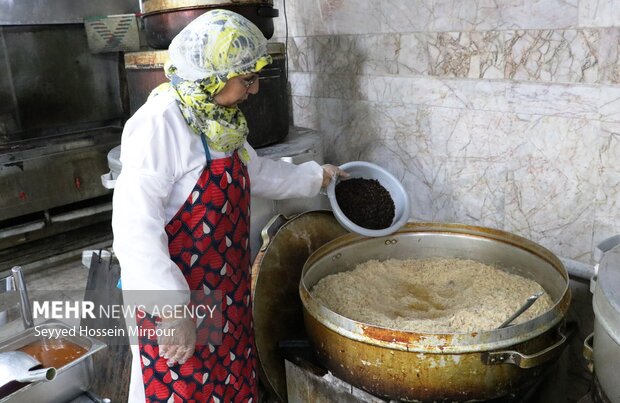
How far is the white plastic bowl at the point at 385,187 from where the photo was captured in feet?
6.94

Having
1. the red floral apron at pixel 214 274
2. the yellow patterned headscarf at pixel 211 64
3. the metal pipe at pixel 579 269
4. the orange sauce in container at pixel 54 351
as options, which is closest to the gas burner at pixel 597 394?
the metal pipe at pixel 579 269

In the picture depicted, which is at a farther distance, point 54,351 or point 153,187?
point 54,351

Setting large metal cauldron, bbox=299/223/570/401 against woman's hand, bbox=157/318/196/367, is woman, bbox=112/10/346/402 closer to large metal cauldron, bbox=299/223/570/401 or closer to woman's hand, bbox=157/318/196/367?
woman's hand, bbox=157/318/196/367

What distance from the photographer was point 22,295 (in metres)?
2.22

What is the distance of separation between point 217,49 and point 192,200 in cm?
44

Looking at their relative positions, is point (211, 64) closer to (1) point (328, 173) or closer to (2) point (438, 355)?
(1) point (328, 173)

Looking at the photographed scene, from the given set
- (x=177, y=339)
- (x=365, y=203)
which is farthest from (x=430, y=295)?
(x=177, y=339)

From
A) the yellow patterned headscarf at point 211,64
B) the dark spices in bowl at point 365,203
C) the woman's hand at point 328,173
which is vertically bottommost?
the dark spices in bowl at point 365,203

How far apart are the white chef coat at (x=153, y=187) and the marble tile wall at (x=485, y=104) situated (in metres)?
1.32

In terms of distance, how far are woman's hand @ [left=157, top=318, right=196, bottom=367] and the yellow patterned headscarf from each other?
53 centimetres

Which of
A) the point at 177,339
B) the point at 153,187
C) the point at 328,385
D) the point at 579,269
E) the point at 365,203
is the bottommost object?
the point at 328,385

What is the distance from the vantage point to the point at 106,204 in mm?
4664

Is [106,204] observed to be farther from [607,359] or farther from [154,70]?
[607,359]

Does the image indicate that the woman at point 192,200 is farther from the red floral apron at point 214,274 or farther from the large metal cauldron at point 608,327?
the large metal cauldron at point 608,327
